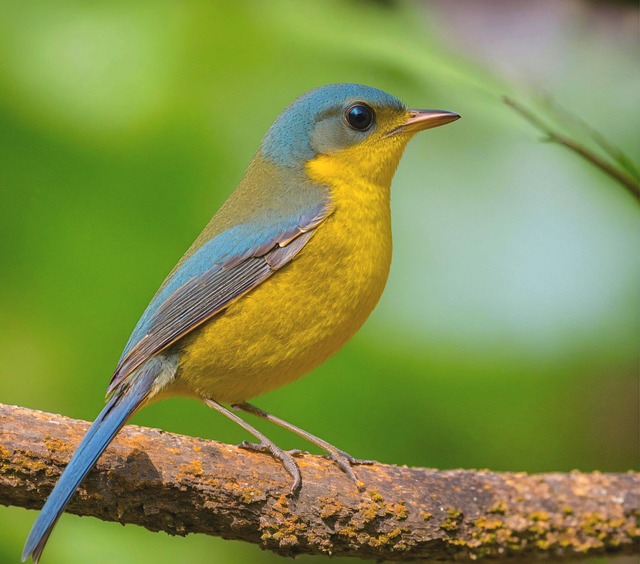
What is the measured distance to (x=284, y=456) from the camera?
2.94 m

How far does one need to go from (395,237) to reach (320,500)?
1.65 meters

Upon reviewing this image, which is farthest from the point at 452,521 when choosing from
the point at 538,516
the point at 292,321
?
the point at 292,321

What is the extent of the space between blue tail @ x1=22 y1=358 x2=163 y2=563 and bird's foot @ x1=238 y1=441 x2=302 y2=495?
410mm

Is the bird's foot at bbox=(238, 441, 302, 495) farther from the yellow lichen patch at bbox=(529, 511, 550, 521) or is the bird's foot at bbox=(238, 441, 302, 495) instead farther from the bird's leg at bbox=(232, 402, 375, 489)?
the yellow lichen patch at bbox=(529, 511, 550, 521)

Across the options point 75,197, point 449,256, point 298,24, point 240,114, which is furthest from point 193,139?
point 449,256

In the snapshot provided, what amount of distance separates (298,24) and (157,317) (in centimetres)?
223

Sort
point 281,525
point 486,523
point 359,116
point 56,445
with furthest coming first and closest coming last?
point 359,116
point 486,523
point 281,525
point 56,445

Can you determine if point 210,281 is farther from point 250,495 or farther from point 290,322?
point 250,495

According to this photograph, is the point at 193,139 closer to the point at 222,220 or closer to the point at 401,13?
the point at 222,220

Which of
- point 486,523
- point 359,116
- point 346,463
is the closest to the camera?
point 486,523

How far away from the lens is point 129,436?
282 centimetres

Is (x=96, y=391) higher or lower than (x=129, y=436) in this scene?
higher

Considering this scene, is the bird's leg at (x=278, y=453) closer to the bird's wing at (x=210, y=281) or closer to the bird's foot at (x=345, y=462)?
the bird's foot at (x=345, y=462)

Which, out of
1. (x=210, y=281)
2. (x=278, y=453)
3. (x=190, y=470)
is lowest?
(x=190, y=470)
